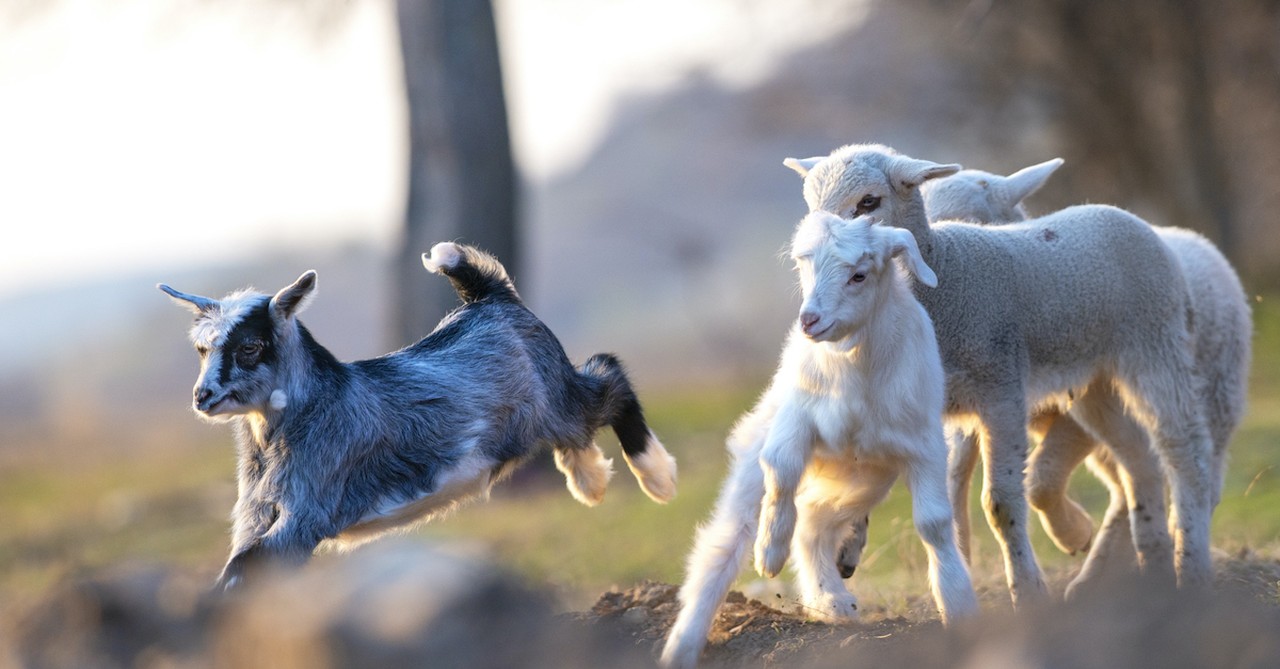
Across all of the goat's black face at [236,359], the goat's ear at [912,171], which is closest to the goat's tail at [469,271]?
the goat's black face at [236,359]

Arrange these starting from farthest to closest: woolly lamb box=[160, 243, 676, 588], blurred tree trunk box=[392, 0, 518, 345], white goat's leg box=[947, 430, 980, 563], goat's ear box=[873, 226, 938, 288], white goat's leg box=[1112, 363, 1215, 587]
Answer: blurred tree trunk box=[392, 0, 518, 345] → white goat's leg box=[947, 430, 980, 563] → white goat's leg box=[1112, 363, 1215, 587] → woolly lamb box=[160, 243, 676, 588] → goat's ear box=[873, 226, 938, 288]

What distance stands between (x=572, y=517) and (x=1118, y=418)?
21.0ft

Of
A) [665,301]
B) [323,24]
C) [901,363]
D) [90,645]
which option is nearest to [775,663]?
[901,363]

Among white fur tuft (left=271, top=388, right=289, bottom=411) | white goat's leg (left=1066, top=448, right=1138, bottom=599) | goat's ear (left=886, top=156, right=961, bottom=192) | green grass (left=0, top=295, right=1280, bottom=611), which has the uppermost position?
goat's ear (left=886, top=156, right=961, bottom=192)

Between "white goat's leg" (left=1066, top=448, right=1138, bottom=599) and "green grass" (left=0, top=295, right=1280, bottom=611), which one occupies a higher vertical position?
"white goat's leg" (left=1066, top=448, right=1138, bottom=599)

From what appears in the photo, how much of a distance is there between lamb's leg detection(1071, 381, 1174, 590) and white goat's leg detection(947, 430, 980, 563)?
2.13 ft

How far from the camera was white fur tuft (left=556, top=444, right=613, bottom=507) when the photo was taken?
6891 mm

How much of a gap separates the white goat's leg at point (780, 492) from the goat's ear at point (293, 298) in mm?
2010

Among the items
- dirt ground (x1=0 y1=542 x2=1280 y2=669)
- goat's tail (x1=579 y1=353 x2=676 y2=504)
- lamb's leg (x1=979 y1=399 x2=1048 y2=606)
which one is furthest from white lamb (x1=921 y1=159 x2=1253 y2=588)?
goat's tail (x1=579 y1=353 x2=676 y2=504)

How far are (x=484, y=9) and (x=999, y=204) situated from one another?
7925 mm

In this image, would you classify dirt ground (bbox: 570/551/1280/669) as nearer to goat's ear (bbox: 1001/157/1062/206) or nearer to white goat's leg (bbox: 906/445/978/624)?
white goat's leg (bbox: 906/445/978/624)

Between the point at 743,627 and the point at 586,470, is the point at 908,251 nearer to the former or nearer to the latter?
the point at 743,627

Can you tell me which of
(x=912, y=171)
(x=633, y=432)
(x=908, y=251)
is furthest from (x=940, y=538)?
(x=633, y=432)

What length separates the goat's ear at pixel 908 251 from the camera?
18.3 feet
